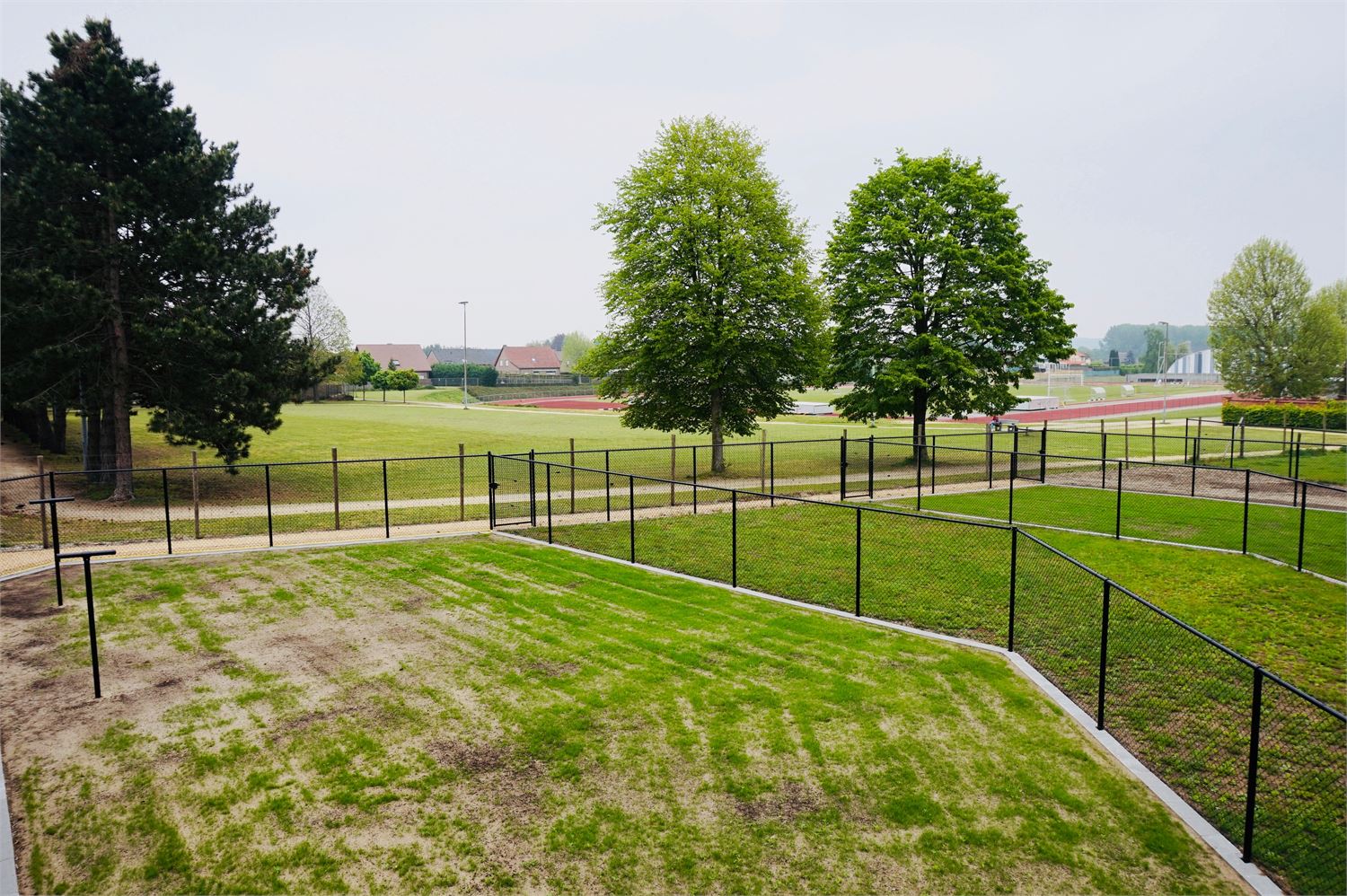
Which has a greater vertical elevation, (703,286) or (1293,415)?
(703,286)

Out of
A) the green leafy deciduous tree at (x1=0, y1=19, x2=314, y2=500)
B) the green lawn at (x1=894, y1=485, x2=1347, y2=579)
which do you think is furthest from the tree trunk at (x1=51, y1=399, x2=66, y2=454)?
the green lawn at (x1=894, y1=485, x2=1347, y2=579)

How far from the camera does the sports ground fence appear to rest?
23.9ft

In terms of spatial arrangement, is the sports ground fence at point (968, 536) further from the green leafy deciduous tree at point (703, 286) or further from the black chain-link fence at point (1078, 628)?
the green leafy deciduous tree at point (703, 286)

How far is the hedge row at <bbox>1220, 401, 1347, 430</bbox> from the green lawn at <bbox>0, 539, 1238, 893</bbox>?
51.9 metres

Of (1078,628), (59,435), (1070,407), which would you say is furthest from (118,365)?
(1070,407)

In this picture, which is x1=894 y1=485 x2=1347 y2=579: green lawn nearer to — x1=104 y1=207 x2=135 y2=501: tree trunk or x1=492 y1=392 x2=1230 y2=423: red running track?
x1=104 y1=207 x2=135 y2=501: tree trunk

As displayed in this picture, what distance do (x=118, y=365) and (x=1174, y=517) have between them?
30.3 meters

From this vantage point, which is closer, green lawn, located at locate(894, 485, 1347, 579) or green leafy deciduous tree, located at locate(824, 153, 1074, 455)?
green lawn, located at locate(894, 485, 1347, 579)

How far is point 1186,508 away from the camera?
21531mm

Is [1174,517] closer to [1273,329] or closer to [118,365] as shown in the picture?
[118,365]

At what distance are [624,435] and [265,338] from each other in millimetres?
24821

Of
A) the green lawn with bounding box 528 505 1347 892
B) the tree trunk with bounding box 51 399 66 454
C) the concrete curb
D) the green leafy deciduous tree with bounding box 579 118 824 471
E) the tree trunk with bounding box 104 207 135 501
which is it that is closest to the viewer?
the concrete curb

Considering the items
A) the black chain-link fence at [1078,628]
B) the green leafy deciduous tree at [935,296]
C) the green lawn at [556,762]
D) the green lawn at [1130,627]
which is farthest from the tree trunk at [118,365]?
the green leafy deciduous tree at [935,296]

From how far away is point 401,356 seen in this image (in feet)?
478
